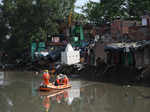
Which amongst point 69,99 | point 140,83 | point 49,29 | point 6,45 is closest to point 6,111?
point 69,99

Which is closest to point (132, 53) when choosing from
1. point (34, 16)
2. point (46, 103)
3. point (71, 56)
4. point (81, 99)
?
point (81, 99)

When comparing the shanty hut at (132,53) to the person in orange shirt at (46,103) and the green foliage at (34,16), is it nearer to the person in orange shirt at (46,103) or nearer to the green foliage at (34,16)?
the person in orange shirt at (46,103)

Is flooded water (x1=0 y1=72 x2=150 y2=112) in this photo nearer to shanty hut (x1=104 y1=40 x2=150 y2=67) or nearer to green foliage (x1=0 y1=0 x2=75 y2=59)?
shanty hut (x1=104 y1=40 x2=150 y2=67)

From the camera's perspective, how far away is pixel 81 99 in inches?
591

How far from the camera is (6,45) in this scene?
1672 inches

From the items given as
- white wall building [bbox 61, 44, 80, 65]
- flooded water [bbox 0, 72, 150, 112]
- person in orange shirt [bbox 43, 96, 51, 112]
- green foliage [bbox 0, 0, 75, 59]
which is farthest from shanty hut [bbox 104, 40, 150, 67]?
green foliage [bbox 0, 0, 75, 59]

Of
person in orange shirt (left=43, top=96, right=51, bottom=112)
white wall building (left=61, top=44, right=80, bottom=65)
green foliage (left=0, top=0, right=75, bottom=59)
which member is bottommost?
person in orange shirt (left=43, top=96, right=51, bottom=112)

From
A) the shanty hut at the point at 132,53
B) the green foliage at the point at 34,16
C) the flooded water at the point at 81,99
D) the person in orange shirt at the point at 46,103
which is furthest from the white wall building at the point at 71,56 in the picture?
the person in orange shirt at the point at 46,103

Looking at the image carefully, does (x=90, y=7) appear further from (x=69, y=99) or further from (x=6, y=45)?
(x=69, y=99)

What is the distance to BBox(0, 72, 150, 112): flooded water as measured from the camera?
1278cm

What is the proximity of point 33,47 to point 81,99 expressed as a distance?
24392mm

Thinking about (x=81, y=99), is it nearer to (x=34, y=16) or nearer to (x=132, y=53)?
(x=132, y=53)

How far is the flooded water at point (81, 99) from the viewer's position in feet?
41.9

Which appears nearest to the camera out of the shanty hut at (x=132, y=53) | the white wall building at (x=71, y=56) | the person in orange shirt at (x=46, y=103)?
the person in orange shirt at (x=46, y=103)
